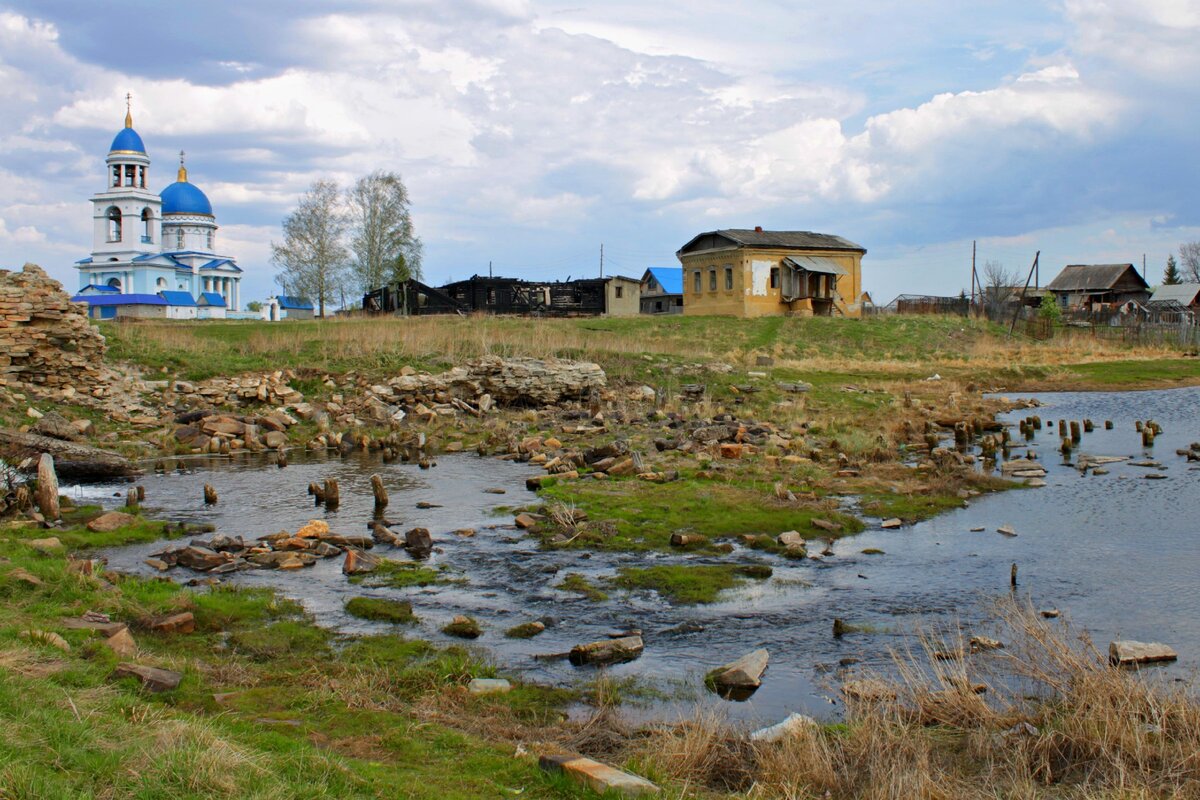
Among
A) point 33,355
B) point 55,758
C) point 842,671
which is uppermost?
point 33,355

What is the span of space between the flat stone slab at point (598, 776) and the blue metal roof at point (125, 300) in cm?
8054

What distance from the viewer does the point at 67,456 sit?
18.0 metres

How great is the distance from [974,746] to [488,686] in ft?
12.7

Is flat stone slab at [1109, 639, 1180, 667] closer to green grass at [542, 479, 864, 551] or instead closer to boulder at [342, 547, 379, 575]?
green grass at [542, 479, 864, 551]

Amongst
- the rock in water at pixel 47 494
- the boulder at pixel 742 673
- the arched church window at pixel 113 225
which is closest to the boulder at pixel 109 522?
the rock in water at pixel 47 494

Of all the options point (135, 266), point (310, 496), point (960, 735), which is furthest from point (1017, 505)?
point (135, 266)

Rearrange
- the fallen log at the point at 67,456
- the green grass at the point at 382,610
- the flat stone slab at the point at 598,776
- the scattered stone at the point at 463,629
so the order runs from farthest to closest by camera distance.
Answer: the fallen log at the point at 67,456, the green grass at the point at 382,610, the scattered stone at the point at 463,629, the flat stone slab at the point at 598,776

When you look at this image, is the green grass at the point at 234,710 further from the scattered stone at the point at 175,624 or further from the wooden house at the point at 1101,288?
the wooden house at the point at 1101,288

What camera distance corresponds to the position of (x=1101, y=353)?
5041 centimetres

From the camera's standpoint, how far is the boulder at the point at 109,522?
1370 cm

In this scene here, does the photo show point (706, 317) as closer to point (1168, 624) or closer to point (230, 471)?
point (230, 471)

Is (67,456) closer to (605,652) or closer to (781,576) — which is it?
(605,652)

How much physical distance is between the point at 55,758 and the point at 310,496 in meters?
12.3

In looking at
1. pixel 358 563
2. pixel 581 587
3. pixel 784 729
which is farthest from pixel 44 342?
pixel 784 729
